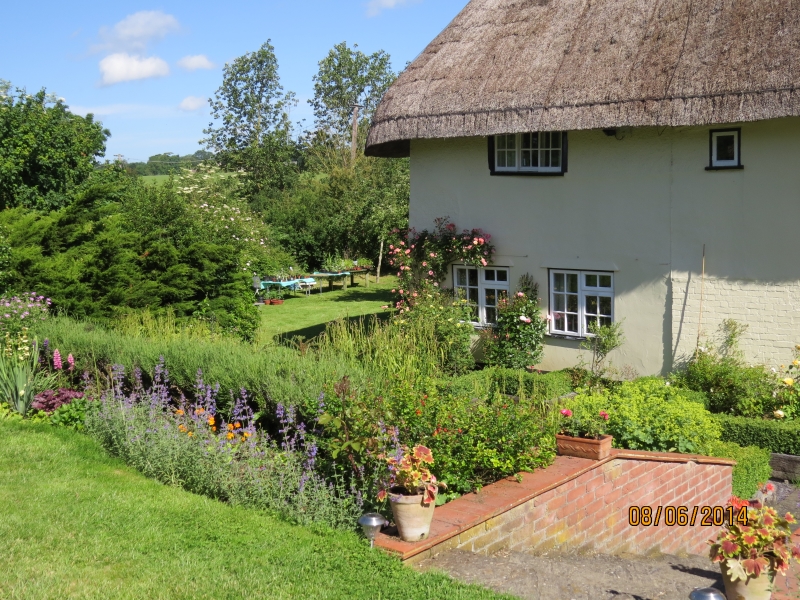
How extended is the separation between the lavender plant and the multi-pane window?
6.92m

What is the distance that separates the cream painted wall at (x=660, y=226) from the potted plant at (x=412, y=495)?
7467 millimetres

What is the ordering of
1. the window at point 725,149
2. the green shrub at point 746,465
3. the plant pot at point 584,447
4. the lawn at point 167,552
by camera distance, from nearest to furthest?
1. the lawn at point 167,552
2. the plant pot at point 584,447
3. the green shrub at point 746,465
4. the window at point 725,149

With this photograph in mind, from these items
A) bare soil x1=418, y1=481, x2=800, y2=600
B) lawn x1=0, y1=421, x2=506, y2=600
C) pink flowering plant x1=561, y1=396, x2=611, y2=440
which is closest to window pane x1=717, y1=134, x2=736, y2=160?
pink flowering plant x1=561, y1=396, x2=611, y2=440

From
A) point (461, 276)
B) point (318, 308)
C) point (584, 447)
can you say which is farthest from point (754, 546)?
point (318, 308)

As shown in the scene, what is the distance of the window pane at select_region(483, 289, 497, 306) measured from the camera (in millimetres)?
13398

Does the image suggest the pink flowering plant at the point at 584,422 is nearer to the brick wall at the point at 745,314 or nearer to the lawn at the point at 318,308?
the brick wall at the point at 745,314

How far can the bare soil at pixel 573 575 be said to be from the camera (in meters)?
5.01

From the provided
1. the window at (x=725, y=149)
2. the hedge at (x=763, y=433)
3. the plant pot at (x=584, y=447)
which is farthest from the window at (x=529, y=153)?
the plant pot at (x=584, y=447)

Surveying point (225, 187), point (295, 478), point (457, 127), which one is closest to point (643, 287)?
point (457, 127)

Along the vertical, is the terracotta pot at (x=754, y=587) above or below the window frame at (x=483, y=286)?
below

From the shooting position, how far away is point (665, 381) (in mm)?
11383

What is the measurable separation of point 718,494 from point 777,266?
4074 mm

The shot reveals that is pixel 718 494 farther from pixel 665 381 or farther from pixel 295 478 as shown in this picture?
pixel 295 478

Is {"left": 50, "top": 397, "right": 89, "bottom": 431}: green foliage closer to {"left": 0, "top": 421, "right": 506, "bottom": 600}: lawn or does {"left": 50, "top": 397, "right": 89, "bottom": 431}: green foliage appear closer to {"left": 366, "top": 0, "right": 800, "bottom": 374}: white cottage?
{"left": 0, "top": 421, "right": 506, "bottom": 600}: lawn
